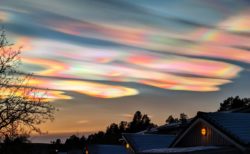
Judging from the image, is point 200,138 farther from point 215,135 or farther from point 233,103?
point 233,103

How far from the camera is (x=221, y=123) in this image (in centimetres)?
2842

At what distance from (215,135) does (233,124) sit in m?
1.19

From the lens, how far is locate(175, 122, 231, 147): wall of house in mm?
28484

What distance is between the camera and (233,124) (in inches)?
1126

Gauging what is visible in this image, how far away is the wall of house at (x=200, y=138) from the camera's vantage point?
28484 millimetres

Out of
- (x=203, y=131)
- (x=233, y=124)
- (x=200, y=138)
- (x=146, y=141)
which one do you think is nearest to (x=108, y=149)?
(x=146, y=141)

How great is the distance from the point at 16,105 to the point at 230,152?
12231mm

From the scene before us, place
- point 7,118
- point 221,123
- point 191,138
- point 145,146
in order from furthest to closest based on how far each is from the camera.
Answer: point 145,146, point 191,138, point 221,123, point 7,118

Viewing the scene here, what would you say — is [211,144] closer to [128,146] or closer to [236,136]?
[236,136]

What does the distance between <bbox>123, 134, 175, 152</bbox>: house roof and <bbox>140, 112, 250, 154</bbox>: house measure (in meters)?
7.80

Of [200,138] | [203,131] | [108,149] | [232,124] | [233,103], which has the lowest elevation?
[200,138]

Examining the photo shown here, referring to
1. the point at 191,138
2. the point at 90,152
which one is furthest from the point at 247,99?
the point at 191,138

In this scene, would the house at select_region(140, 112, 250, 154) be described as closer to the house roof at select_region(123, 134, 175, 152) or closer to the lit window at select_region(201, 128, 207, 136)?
the lit window at select_region(201, 128, 207, 136)

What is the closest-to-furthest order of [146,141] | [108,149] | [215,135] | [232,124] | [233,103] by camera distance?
1. [232,124]
2. [215,135]
3. [146,141]
4. [108,149]
5. [233,103]
